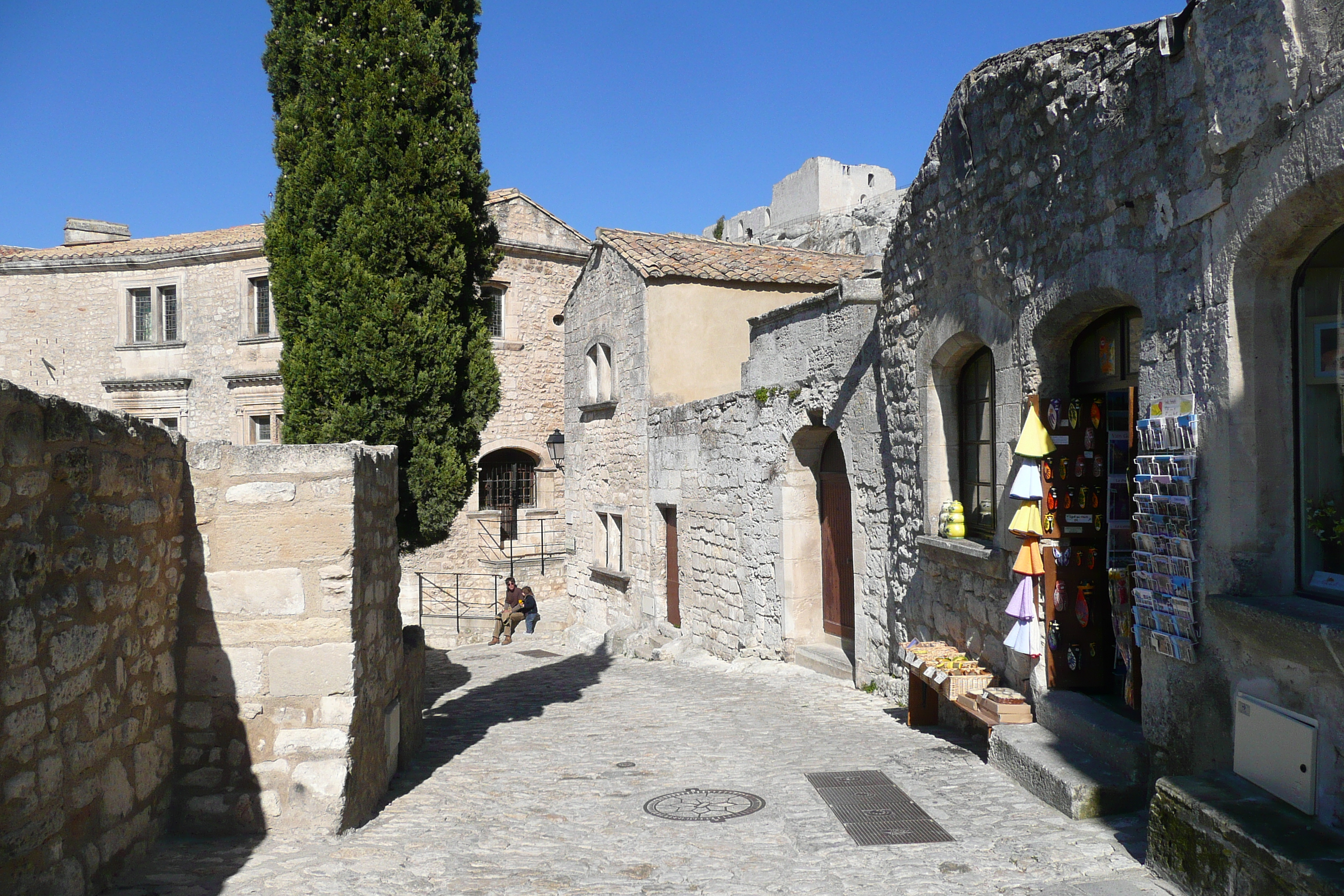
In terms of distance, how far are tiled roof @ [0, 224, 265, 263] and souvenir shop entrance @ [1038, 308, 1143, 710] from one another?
790 inches

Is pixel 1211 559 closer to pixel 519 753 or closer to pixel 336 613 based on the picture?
pixel 336 613

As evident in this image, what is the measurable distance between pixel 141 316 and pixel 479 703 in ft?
61.8

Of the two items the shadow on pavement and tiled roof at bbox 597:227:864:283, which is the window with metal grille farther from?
the shadow on pavement

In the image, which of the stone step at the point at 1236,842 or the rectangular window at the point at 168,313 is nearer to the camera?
the stone step at the point at 1236,842

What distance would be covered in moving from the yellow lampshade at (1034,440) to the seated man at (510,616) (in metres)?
11.9

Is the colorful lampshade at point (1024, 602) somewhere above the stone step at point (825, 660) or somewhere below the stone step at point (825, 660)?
above

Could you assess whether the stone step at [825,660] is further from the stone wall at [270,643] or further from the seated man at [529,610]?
the seated man at [529,610]

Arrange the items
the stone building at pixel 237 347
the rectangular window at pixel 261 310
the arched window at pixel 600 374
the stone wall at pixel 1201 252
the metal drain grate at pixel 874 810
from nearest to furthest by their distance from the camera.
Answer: the stone wall at pixel 1201 252 → the metal drain grate at pixel 874 810 → the arched window at pixel 600 374 → the stone building at pixel 237 347 → the rectangular window at pixel 261 310

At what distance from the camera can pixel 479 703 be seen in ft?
28.3

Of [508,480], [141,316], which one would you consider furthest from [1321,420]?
[141,316]

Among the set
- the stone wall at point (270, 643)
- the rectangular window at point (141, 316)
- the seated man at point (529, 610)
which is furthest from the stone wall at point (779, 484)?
the rectangular window at point (141, 316)

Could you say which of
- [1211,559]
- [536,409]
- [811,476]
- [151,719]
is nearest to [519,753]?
[151,719]

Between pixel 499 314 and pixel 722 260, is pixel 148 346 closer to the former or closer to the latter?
pixel 499 314

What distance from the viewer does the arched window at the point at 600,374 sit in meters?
15.5
